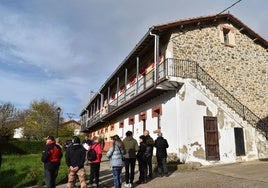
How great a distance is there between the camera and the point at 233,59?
55.1ft

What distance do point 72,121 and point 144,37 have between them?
66940 millimetres

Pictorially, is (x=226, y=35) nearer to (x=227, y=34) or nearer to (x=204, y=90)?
(x=227, y=34)

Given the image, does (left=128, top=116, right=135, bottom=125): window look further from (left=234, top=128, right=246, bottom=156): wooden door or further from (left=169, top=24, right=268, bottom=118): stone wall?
(left=234, top=128, right=246, bottom=156): wooden door

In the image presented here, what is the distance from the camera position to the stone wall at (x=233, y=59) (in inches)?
607

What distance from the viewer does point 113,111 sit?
21.8m

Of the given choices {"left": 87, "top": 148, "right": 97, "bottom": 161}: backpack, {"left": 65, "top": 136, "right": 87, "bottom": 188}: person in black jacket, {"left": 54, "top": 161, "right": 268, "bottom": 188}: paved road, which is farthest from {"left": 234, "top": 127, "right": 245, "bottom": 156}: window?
{"left": 65, "top": 136, "right": 87, "bottom": 188}: person in black jacket

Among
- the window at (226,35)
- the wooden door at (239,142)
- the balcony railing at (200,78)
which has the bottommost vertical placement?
the wooden door at (239,142)

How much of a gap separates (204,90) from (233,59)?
13.8ft

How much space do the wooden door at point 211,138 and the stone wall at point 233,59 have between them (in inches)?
124

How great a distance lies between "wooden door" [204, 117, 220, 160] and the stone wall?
314cm

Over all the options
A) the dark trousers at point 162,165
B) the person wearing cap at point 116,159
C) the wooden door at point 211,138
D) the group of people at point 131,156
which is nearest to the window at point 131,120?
the wooden door at point 211,138

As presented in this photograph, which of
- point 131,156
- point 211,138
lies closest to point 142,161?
point 131,156

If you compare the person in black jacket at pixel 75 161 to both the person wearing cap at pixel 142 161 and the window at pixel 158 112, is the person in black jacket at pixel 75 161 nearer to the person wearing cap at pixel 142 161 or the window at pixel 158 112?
the person wearing cap at pixel 142 161

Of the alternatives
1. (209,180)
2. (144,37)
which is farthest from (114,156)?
(144,37)
